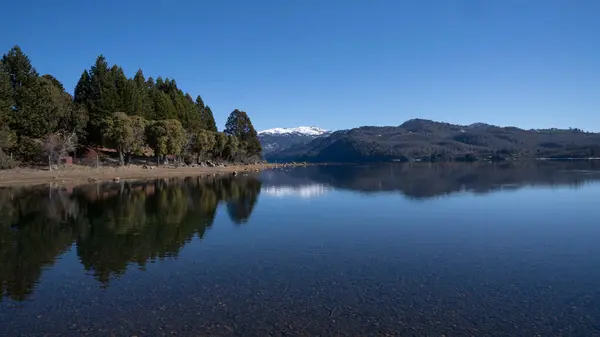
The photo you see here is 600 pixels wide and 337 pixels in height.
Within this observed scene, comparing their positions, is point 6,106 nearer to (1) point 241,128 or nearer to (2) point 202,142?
(2) point 202,142

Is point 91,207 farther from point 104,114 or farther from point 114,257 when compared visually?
point 104,114

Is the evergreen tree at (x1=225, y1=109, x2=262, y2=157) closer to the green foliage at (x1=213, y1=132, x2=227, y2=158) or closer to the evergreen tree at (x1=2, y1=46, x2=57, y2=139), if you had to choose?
the green foliage at (x1=213, y1=132, x2=227, y2=158)

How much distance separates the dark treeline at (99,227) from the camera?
67.8ft

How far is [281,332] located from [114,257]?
42.4 feet

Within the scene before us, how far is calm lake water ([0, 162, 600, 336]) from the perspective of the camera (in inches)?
536

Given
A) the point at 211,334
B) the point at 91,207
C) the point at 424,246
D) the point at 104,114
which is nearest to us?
the point at 211,334

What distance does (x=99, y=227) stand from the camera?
31.1 meters

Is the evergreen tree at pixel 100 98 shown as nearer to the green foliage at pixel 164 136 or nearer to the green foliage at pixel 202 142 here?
the green foliage at pixel 164 136

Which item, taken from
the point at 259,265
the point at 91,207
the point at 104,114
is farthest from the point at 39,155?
the point at 259,265

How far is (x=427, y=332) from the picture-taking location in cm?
1279

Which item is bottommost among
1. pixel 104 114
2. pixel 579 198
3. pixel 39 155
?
pixel 579 198

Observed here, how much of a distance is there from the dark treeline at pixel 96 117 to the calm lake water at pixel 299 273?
4988 cm

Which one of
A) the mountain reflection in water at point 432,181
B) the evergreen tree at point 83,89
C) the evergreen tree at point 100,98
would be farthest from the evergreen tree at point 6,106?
the mountain reflection in water at point 432,181

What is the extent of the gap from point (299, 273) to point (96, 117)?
9784cm
